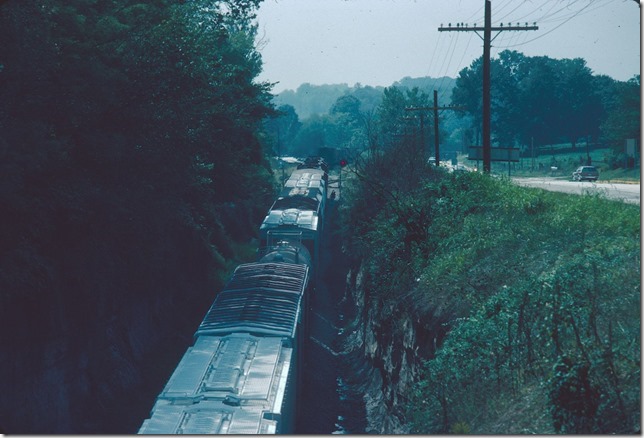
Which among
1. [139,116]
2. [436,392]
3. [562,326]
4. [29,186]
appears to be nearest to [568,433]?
[562,326]

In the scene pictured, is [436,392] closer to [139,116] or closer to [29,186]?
[29,186]

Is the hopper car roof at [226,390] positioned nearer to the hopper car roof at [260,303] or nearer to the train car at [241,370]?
the train car at [241,370]

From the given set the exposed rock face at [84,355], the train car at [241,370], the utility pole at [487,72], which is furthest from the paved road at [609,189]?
the exposed rock face at [84,355]

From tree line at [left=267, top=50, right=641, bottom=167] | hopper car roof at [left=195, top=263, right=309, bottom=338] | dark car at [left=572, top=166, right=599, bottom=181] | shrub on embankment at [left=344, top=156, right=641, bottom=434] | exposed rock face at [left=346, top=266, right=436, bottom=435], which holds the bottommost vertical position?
exposed rock face at [left=346, top=266, right=436, bottom=435]

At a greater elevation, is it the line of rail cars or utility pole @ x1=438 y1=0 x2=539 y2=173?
utility pole @ x1=438 y1=0 x2=539 y2=173

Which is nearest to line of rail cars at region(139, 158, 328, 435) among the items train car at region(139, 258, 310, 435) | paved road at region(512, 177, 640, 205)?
train car at region(139, 258, 310, 435)

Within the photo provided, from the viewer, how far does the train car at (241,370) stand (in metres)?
13.7

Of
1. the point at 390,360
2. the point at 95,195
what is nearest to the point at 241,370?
the point at 390,360

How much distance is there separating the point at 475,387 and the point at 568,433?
3.44 meters

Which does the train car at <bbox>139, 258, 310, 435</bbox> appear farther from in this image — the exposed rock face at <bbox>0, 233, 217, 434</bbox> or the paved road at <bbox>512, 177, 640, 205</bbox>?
the paved road at <bbox>512, 177, 640, 205</bbox>

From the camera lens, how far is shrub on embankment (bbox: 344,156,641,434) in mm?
11102

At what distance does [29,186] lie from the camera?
65.2ft

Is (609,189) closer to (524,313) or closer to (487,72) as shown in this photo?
(487,72)

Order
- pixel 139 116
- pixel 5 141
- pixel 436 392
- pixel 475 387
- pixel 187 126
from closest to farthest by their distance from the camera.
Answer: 1. pixel 475 387
2. pixel 436 392
3. pixel 5 141
4. pixel 139 116
5. pixel 187 126
